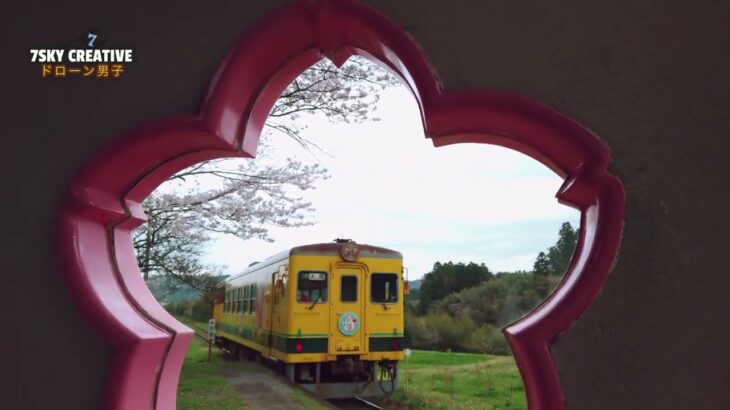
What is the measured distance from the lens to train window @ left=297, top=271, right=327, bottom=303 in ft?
25.6

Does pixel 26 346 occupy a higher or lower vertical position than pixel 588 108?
lower

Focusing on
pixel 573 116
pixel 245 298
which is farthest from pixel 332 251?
pixel 573 116

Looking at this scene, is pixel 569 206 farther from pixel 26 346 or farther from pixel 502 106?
pixel 26 346

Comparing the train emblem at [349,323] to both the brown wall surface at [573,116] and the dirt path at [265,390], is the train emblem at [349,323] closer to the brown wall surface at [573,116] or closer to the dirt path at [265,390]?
the dirt path at [265,390]

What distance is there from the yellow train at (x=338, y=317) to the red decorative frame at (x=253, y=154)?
609 cm

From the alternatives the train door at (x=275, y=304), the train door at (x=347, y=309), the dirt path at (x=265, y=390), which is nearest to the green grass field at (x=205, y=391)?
the dirt path at (x=265, y=390)

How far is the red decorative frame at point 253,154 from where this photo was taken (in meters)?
1.41

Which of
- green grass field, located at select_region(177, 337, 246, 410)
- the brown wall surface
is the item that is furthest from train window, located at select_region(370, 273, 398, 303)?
Answer: the brown wall surface

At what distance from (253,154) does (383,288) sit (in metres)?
6.65

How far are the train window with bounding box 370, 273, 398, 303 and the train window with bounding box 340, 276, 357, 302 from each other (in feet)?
0.86

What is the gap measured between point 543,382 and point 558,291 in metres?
0.25


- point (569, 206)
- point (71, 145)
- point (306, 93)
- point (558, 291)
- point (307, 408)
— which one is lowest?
point (307, 408)

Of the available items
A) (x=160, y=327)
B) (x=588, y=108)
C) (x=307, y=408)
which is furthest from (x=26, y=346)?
(x=307, y=408)

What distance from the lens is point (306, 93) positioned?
5102mm
